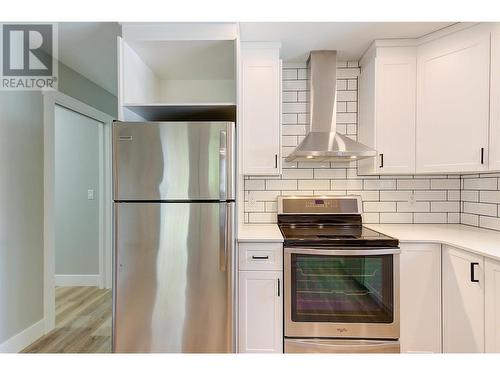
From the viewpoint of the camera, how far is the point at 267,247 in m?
1.82

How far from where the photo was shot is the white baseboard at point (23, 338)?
6.58ft

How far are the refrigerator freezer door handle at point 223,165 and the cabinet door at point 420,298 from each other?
48.4 inches

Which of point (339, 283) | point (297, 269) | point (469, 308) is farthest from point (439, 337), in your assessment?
point (297, 269)

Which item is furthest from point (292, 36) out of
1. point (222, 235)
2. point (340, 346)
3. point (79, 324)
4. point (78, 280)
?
point (78, 280)

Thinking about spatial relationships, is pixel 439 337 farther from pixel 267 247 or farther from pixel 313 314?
pixel 267 247

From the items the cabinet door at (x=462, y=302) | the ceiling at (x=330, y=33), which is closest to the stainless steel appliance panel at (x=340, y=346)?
the cabinet door at (x=462, y=302)

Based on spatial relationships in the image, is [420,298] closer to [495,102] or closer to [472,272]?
[472,272]

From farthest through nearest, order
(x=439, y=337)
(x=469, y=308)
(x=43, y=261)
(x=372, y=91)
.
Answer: (x=43, y=261)
(x=372, y=91)
(x=439, y=337)
(x=469, y=308)

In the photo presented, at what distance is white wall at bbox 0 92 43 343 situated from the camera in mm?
2018

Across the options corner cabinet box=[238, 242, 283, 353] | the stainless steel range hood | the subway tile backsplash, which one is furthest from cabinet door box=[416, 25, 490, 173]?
corner cabinet box=[238, 242, 283, 353]

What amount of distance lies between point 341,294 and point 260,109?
147 centimetres

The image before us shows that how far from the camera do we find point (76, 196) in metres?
3.43

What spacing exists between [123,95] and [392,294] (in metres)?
2.18

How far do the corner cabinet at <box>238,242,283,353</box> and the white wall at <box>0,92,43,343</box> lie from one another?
176cm
